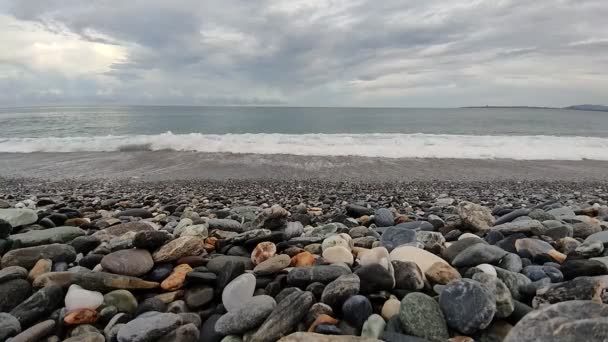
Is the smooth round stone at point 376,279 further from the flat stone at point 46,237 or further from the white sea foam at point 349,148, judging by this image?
the white sea foam at point 349,148

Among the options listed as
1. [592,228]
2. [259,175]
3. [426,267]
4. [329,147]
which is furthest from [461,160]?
[426,267]

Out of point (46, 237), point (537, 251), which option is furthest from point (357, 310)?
point (46, 237)

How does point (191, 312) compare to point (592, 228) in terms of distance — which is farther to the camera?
point (592, 228)

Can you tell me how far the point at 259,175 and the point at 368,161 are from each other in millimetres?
4457

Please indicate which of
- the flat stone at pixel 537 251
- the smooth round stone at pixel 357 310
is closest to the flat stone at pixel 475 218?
the flat stone at pixel 537 251

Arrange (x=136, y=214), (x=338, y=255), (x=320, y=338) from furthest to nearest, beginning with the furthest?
1. (x=136, y=214)
2. (x=338, y=255)
3. (x=320, y=338)

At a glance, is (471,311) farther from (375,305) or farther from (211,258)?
(211,258)

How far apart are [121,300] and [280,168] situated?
9.13 meters

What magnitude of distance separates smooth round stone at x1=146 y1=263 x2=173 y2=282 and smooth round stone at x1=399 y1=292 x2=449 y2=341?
1657 millimetres

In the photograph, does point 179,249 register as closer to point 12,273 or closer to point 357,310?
point 12,273

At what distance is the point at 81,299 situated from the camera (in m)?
2.28

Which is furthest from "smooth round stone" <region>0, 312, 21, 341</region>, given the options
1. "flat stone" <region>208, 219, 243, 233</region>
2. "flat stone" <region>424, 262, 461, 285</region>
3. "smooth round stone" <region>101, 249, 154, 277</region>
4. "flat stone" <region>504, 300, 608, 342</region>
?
"flat stone" <region>504, 300, 608, 342</region>

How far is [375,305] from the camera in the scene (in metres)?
2.15

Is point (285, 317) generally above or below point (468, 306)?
below
